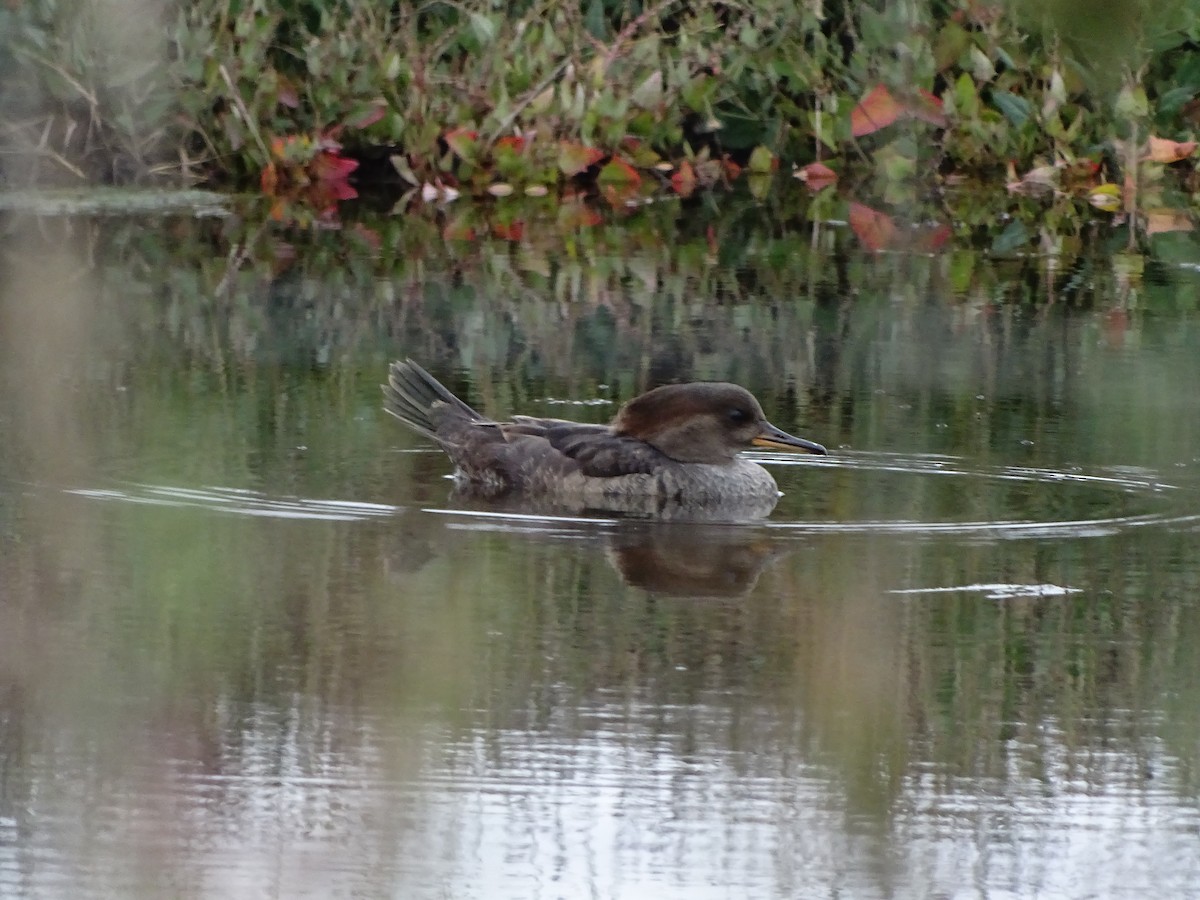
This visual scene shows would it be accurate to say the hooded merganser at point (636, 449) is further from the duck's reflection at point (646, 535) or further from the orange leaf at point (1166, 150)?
the orange leaf at point (1166, 150)

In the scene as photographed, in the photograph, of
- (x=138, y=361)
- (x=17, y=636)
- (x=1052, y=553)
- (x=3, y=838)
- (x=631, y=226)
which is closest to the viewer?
(x=3, y=838)

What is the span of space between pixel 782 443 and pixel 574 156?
9.68 metres

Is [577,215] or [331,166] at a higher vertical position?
[331,166]

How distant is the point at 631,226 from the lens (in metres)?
15.0

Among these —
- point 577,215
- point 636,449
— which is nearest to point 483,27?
point 577,215

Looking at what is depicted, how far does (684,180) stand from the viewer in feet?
57.9

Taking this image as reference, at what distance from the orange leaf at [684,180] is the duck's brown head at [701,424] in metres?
9.89

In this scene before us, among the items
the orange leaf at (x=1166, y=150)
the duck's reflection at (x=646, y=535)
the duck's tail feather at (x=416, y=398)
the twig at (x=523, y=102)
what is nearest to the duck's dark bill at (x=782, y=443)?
the duck's reflection at (x=646, y=535)

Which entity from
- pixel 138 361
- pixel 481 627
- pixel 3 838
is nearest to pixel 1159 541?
pixel 481 627

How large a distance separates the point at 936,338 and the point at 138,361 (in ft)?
10.9

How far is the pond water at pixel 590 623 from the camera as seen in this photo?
429 cm

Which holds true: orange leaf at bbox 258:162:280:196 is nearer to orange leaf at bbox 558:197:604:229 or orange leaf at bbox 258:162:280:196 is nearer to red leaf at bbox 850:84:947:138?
orange leaf at bbox 558:197:604:229

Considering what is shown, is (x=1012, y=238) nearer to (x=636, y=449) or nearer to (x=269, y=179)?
(x=269, y=179)

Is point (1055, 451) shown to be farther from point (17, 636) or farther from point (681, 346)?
point (17, 636)
